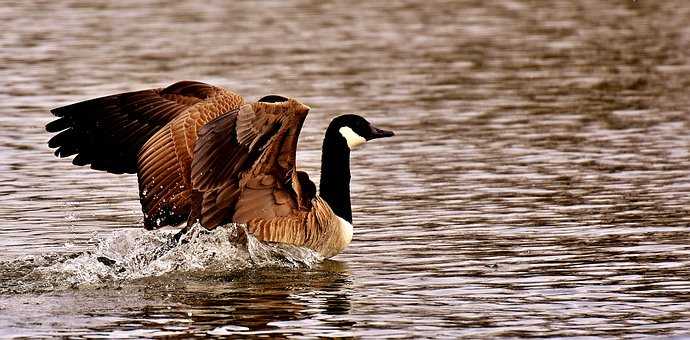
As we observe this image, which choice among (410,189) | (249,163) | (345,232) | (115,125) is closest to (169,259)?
(249,163)

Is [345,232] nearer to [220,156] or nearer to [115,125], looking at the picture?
[220,156]

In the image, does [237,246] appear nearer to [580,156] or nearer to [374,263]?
[374,263]

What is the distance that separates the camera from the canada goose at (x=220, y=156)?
959 cm

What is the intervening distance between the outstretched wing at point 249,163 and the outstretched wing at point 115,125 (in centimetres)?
131

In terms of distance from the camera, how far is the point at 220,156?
9711mm

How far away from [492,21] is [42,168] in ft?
49.3

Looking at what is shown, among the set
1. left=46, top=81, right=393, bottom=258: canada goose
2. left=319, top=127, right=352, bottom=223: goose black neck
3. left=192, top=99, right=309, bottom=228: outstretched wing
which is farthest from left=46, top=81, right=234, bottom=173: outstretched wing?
left=192, top=99, right=309, bottom=228: outstretched wing

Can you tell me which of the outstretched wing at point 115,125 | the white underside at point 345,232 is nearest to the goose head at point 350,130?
the white underside at point 345,232

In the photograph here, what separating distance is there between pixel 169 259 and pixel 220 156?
112cm

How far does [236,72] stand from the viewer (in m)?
21.3

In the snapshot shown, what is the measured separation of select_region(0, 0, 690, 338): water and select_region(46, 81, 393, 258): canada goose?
31cm

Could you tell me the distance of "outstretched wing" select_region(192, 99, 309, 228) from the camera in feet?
30.5

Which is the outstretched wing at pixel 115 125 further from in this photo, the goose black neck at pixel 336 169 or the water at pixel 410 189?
the goose black neck at pixel 336 169

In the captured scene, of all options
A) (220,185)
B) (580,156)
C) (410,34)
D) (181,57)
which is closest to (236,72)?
(181,57)
